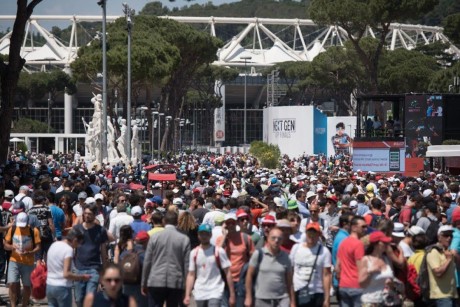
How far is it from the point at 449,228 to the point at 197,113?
396 ft

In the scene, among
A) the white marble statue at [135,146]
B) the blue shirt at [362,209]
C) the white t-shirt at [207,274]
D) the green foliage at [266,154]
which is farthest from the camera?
the green foliage at [266,154]

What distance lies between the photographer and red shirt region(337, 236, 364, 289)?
10023 millimetres

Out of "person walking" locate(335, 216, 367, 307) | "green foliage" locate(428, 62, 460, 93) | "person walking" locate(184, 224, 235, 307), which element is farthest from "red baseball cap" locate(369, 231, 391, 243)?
"green foliage" locate(428, 62, 460, 93)

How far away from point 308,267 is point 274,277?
0.47 metres

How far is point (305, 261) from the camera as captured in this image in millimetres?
10312

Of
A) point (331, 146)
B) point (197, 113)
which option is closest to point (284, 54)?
point (197, 113)

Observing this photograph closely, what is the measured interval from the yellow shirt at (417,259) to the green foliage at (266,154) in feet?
161

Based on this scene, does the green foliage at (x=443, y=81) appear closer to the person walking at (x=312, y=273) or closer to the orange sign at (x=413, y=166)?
the orange sign at (x=413, y=166)

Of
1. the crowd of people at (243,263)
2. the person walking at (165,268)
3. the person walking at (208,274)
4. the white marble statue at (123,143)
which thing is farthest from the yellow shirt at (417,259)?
the white marble statue at (123,143)

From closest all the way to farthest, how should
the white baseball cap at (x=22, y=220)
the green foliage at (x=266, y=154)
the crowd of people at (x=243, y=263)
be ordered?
the crowd of people at (x=243, y=263)
the white baseball cap at (x=22, y=220)
the green foliage at (x=266, y=154)

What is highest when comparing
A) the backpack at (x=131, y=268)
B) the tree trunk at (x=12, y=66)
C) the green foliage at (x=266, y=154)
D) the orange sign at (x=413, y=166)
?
the tree trunk at (x=12, y=66)

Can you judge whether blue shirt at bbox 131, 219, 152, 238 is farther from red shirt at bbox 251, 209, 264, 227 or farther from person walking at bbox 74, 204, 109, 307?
red shirt at bbox 251, 209, 264, 227

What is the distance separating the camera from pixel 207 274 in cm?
1040

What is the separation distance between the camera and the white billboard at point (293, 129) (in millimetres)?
66750
